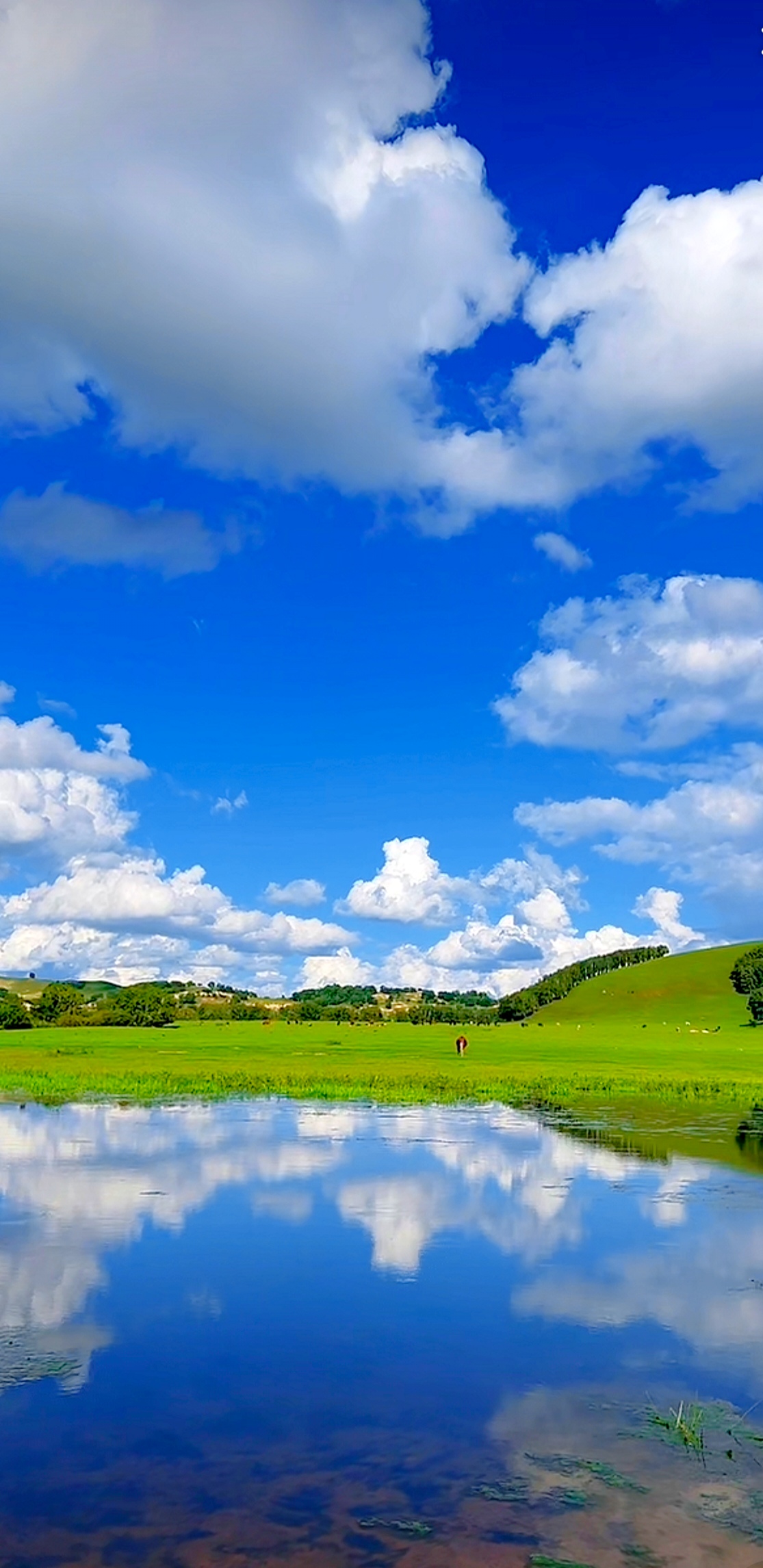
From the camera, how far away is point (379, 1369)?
1759 cm

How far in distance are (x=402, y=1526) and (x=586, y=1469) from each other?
9.18 ft

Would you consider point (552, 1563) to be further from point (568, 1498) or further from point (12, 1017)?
point (12, 1017)

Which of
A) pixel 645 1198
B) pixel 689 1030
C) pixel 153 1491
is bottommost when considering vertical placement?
pixel 153 1491

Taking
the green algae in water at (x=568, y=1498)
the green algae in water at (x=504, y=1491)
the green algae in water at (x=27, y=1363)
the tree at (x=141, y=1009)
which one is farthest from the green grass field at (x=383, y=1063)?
the green algae in water at (x=568, y=1498)

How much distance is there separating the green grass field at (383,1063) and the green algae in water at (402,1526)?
47.6 metres

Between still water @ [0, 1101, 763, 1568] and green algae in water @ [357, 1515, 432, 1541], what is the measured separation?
0.04 m

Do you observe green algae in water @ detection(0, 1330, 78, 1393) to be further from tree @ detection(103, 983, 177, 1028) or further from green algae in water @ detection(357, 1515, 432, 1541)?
tree @ detection(103, 983, 177, 1028)

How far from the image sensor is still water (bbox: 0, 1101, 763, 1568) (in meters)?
12.1

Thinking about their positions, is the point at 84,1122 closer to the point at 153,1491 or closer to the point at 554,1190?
the point at 554,1190

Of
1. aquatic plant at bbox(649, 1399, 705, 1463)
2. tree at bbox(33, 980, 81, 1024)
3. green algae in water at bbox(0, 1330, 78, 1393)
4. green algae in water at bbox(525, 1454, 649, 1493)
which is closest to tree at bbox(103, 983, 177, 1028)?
tree at bbox(33, 980, 81, 1024)

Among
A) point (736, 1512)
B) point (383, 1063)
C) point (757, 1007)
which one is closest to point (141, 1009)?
point (383, 1063)

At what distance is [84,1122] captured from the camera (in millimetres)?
46938

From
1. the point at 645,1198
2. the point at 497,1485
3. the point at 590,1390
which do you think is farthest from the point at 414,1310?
the point at 645,1198

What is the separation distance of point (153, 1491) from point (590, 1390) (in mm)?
6597
